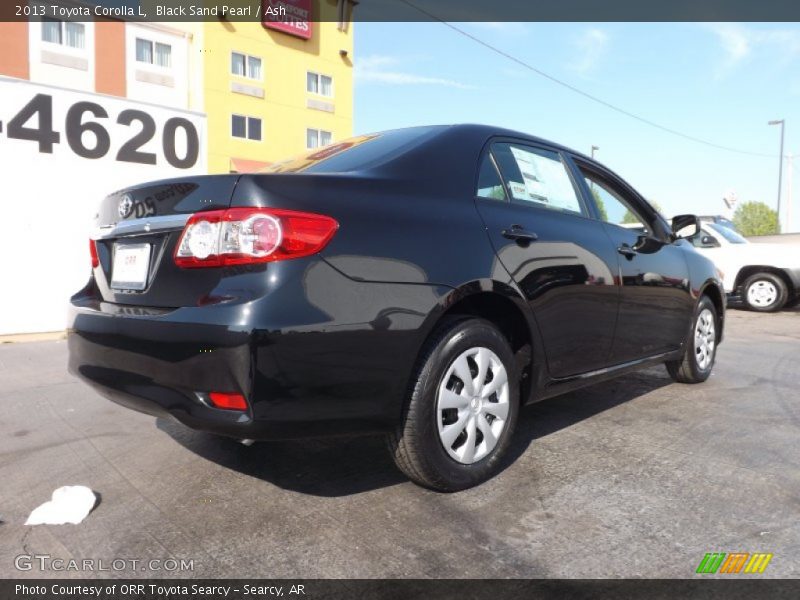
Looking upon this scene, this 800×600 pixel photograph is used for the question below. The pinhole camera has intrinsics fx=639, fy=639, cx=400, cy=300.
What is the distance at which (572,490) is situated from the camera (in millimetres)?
2758

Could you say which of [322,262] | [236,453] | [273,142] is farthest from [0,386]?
[273,142]

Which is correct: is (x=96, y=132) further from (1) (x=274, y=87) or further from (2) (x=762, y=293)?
(1) (x=274, y=87)

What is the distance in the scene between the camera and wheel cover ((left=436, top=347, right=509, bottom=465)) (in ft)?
8.63

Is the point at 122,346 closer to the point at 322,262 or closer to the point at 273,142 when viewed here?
the point at 322,262

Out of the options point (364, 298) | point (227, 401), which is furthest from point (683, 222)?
point (227, 401)

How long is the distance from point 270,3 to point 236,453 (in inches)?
1174

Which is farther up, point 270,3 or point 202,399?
point 270,3

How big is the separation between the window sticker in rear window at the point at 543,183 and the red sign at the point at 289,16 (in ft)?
93.6

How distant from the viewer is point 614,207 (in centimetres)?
414

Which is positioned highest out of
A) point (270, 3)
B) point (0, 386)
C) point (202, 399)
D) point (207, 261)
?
point (270, 3)

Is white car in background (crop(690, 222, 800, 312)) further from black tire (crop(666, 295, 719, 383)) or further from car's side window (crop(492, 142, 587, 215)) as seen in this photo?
car's side window (crop(492, 142, 587, 215))

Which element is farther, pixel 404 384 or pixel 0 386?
pixel 0 386

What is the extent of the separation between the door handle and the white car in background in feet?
31.1

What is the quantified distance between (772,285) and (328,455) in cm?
1098
